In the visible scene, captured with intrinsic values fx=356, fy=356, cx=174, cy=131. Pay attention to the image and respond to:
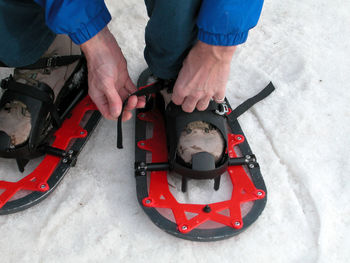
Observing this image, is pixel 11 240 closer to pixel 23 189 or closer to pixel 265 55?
pixel 23 189

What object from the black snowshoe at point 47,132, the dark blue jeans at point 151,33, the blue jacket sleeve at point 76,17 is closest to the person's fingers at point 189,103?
the dark blue jeans at point 151,33

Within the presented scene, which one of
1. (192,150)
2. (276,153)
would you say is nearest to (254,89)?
(276,153)

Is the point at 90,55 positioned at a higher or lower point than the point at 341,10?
higher

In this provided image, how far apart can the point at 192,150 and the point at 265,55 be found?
840mm

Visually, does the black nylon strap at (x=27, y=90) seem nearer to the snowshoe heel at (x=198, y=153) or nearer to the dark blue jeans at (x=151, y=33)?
the dark blue jeans at (x=151, y=33)

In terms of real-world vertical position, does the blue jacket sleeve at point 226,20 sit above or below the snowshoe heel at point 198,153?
above

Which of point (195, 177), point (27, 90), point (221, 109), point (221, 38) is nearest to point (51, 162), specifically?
point (27, 90)

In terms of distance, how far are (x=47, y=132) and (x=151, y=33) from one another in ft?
1.93

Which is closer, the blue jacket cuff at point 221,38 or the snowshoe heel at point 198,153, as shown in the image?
the blue jacket cuff at point 221,38

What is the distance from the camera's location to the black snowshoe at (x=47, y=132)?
126cm

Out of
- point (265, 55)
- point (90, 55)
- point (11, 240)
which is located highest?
point (90, 55)

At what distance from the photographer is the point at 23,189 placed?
50.4 inches

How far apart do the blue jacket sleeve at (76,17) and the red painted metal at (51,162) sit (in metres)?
0.48

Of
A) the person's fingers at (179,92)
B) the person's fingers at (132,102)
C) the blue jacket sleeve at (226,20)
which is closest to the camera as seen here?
the blue jacket sleeve at (226,20)
